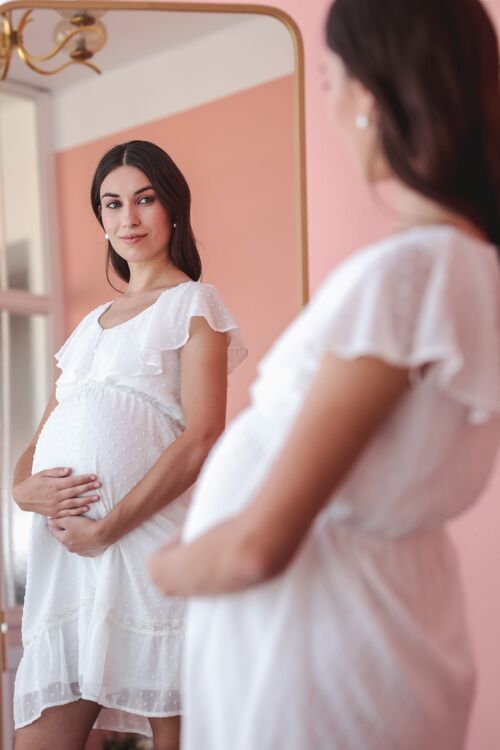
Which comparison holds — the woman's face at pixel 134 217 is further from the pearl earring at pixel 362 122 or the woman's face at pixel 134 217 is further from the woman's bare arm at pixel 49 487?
the pearl earring at pixel 362 122

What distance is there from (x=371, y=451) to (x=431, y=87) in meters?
0.30

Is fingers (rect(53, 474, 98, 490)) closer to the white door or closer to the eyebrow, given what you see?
the white door

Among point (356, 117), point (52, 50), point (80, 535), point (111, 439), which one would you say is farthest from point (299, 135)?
point (356, 117)

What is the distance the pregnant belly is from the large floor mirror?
0.48ft

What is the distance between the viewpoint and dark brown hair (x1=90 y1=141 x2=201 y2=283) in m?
1.83

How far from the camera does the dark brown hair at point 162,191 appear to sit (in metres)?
1.83

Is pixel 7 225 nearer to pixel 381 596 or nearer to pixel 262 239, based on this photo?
pixel 262 239

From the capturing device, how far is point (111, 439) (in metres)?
1.67

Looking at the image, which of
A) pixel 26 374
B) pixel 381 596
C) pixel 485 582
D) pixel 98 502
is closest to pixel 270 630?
pixel 381 596

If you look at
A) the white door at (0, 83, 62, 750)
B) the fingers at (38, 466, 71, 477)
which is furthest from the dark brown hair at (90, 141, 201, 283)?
the fingers at (38, 466, 71, 477)

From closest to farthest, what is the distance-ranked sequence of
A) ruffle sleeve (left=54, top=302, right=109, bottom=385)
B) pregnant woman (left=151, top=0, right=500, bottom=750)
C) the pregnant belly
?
pregnant woman (left=151, top=0, right=500, bottom=750)
the pregnant belly
ruffle sleeve (left=54, top=302, right=109, bottom=385)

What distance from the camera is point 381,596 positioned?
907mm

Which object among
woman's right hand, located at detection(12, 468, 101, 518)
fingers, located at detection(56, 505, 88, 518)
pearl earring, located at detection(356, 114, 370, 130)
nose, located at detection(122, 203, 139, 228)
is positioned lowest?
fingers, located at detection(56, 505, 88, 518)

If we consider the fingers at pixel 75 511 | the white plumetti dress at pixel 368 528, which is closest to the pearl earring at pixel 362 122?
the white plumetti dress at pixel 368 528
